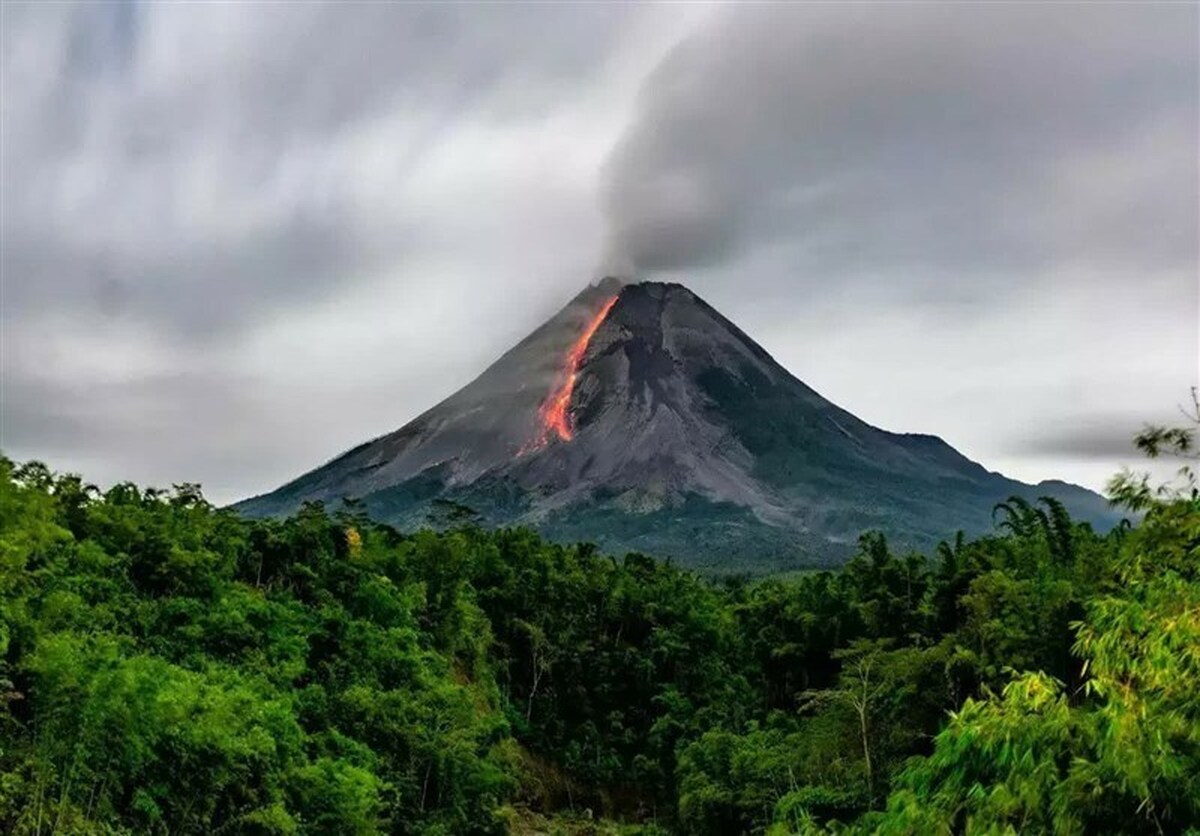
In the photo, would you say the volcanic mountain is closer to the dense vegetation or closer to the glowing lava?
the glowing lava

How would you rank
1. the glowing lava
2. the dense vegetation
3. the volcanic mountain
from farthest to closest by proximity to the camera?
the glowing lava, the volcanic mountain, the dense vegetation

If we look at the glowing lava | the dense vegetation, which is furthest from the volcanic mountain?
the dense vegetation

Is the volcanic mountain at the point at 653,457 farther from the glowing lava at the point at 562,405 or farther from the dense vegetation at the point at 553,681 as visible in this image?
the dense vegetation at the point at 553,681

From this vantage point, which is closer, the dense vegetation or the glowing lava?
the dense vegetation

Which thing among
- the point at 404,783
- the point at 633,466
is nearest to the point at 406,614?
the point at 404,783

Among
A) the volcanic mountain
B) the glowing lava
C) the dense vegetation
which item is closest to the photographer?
the dense vegetation

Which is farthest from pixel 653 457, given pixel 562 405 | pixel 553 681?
pixel 553 681
